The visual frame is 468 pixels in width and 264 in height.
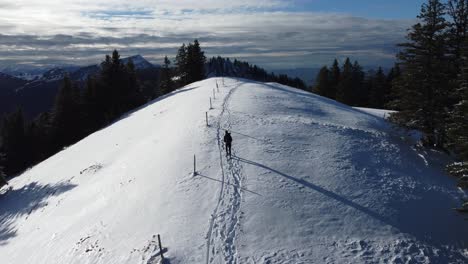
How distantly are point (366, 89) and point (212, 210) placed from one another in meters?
68.4

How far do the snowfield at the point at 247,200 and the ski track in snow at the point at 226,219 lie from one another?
6cm

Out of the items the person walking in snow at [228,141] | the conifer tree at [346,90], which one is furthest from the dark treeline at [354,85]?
the person walking in snow at [228,141]

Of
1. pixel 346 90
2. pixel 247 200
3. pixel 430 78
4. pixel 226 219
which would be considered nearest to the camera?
pixel 226 219

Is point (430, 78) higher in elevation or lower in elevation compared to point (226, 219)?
higher

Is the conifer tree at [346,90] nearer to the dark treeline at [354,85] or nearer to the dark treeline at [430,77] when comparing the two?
the dark treeline at [354,85]

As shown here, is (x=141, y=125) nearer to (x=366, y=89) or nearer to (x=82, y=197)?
(x=82, y=197)

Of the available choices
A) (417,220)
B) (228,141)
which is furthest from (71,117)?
(417,220)

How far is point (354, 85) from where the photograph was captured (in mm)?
A: 67188

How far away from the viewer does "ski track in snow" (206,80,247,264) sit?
14297 mm

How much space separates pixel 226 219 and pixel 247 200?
1.79 metres

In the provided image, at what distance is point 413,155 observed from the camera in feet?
87.3

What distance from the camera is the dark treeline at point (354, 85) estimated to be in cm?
6588

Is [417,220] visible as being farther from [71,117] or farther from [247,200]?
[71,117]

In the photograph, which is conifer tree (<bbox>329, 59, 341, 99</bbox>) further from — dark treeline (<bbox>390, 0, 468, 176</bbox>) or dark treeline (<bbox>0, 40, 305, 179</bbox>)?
dark treeline (<bbox>390, 0, 468, 176</bbox>)
